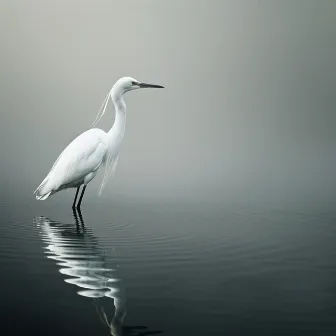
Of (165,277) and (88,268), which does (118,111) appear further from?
(165,277)

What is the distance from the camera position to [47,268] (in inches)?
163

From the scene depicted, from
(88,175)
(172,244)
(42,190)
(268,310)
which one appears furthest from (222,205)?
(268,310)

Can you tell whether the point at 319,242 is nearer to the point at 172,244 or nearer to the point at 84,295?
the point at 172,244

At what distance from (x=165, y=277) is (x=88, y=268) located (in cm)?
70

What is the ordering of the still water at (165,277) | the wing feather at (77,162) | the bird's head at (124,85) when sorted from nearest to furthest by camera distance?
the still water at (165,277), the wing feather at (77,162), the bird's head at (124,85)

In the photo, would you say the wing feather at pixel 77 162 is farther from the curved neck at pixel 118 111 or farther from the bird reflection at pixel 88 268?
the bird reflection at pixel 88 268

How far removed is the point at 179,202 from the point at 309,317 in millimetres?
7355

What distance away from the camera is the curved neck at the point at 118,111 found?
8375mm

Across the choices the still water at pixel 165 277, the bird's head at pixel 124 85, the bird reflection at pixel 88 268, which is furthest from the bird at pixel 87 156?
the bird reflection at pixel 88 268

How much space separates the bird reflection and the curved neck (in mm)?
2274

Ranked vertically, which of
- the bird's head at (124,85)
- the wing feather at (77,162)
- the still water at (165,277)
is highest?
the bird's head at (124,85)

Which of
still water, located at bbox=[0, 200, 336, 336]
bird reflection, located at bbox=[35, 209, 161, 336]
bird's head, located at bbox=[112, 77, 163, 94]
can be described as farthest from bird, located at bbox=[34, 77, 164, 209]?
bird reflection, located at bbox=[35, 209, 161, 336]

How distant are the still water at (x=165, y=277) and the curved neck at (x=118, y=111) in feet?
5.91

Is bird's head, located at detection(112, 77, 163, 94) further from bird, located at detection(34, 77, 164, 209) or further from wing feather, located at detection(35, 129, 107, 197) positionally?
wing feather, located at detection(35, 129, 107, 197)
